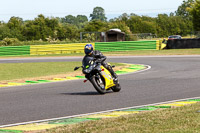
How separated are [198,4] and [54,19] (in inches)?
1394

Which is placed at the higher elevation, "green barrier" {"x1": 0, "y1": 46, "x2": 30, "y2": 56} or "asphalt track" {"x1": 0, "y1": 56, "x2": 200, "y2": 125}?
"asphalt track" {"x1": 0, "y1": 56, "x2": 200, "y2": 125}

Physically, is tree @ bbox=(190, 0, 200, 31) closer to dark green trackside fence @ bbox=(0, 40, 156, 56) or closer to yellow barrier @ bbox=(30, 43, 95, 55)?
dark green trackside fence @ bbox=(0, 40, 156, 56)

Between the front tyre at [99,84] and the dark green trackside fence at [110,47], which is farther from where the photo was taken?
the dark green trackside fence at [110,47]

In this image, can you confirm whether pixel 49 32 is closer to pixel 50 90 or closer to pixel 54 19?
pixel 54 19

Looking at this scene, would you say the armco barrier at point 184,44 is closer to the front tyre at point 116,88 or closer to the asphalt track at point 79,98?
the asphalt track at point 79,98

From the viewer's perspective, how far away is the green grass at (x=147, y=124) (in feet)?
22.3

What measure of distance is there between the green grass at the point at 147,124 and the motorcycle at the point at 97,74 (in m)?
3.80

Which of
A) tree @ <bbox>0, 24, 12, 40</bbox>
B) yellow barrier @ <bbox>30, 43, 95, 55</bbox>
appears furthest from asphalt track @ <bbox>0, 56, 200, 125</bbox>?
tree @ <bbox>0, 24, 12, 40</bbox>

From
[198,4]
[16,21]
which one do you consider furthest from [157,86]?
[16,21]

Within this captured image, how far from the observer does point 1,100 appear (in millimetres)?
11656

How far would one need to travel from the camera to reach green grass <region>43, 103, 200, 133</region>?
6.80m

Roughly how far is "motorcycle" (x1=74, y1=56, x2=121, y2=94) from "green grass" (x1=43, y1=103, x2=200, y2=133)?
380 cm

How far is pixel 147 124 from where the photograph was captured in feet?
23.9

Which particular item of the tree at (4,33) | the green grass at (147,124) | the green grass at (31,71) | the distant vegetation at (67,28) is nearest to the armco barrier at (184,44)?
the green grass at (31,71)
